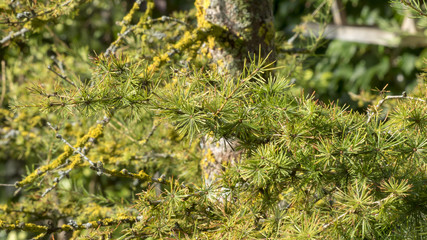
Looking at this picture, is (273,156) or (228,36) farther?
(228,36)

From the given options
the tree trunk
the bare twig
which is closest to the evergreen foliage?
the tree trunk

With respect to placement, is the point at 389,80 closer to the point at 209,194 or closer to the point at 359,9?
the point at 359,9

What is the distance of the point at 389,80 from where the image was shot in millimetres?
3291

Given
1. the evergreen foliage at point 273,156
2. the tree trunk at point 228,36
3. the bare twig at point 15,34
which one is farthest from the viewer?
the bare twig at point 15,34

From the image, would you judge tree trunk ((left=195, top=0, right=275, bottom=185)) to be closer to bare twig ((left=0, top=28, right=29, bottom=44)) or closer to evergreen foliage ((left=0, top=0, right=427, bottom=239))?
evergreen foliage ((left=0, top=0, right=427, bottom=239))

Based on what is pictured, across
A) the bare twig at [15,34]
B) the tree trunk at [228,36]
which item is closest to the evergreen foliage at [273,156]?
the tree trunk at [228,36]

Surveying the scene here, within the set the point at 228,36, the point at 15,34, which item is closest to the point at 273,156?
the point at 228,36

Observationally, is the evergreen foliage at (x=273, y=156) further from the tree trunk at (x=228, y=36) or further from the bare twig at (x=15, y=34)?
the bare twig at (x=15, y=34)

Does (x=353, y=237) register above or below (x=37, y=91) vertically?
below

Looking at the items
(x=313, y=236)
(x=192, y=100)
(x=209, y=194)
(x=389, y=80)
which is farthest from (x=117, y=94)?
(x=389, y=80)

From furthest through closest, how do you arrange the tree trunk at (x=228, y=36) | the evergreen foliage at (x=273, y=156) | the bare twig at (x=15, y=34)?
the bare twig at (x=15, y=34) < the tree trunk at (x=228, y=36) < the evergreen foliage at (x=273, y=156)

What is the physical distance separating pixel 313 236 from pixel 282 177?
0.14m

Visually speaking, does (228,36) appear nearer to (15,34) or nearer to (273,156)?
(273,156)

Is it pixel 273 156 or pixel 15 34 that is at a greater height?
pixel 15 34
